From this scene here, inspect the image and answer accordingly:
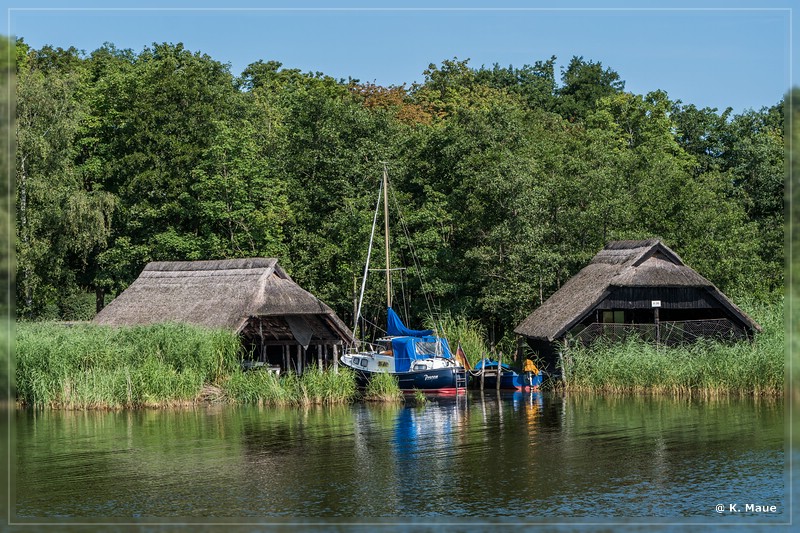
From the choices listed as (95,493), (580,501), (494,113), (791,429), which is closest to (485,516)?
(580,501)

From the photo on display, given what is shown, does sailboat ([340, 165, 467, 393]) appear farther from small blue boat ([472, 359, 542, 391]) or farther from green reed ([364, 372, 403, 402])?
small blue boat ([472, 359, 542, 391])

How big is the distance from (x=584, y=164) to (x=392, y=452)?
2613 cm

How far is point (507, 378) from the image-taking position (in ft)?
143

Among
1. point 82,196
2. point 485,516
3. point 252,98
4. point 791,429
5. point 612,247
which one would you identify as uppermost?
point 252,98

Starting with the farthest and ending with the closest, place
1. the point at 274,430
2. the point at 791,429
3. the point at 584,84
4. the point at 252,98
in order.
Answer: the point at 584,84 < the point at 252,98 < the point at 274,430 < the point at 791,429

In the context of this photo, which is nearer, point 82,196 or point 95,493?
point 95,493

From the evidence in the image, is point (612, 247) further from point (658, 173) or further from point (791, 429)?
point (791, 429)

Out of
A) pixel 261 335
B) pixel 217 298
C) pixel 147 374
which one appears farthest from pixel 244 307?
pixel 147 374

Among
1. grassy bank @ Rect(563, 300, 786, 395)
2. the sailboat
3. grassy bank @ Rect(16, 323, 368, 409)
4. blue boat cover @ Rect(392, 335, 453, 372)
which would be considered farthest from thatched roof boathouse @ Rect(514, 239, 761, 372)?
grassy bank @ Rect(16, 323, 368, 409)

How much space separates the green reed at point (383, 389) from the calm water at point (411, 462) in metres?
2.30

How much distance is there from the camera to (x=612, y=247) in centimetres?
4519

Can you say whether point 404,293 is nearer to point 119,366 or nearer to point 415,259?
point 415,259

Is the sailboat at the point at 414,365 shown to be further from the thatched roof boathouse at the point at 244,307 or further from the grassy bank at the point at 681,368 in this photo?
the grassy bank at the point at 681,368

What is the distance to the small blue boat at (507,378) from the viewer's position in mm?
42156
